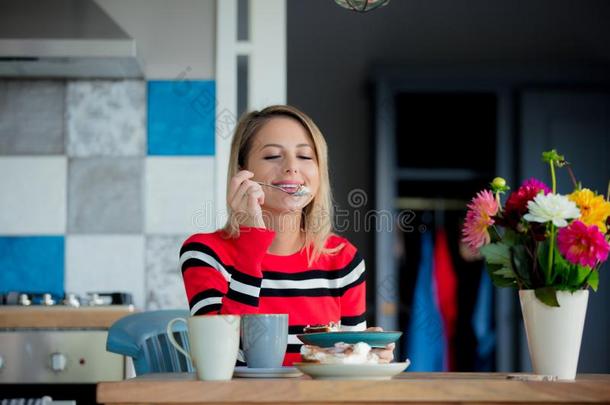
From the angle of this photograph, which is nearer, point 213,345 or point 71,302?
point 213,345

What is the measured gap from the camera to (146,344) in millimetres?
1854

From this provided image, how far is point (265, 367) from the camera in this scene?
1424 millimetres

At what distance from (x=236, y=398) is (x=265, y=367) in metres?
0.29

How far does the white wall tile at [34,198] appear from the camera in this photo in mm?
3537

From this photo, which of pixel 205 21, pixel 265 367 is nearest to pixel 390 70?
pixel 205 21

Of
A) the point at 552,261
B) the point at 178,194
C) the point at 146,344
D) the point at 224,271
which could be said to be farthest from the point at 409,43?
the point at 552,261

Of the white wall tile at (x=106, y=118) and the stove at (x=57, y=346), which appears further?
the white wall tile at (x=106, y=118)

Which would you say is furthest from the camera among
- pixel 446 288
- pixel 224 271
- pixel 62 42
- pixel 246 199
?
pixel 446 288

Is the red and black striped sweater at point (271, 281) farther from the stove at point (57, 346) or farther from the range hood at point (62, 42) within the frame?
the range hood at point (62, 42)

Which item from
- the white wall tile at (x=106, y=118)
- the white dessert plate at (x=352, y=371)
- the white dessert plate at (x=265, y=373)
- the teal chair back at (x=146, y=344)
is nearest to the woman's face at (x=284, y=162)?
the teal chair back at (x=146, y=344)

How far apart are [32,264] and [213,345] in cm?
245

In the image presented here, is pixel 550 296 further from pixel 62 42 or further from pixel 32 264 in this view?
pixel 32 264

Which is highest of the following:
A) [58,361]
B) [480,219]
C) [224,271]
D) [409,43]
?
[409,43]

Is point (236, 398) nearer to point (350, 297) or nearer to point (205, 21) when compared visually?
point (350, 297)
